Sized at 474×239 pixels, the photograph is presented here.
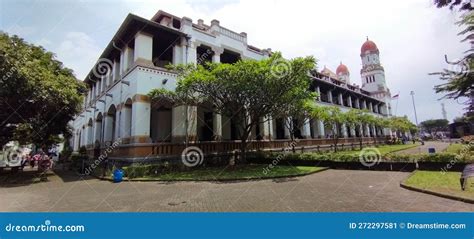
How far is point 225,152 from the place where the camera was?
779 inches

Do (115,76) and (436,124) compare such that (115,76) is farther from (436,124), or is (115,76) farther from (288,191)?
(436,124)

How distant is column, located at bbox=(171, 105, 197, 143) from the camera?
17.9 metres

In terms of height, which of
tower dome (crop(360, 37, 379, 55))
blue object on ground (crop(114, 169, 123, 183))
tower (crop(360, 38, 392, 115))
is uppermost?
tower dome (crop(360, 37, 379, 55))

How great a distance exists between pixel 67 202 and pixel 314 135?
96.6ft

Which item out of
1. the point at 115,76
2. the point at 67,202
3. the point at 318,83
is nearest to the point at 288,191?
the point at 67,202

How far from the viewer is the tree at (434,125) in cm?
9100

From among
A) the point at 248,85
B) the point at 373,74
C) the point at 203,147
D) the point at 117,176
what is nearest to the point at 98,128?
the point at 203,147

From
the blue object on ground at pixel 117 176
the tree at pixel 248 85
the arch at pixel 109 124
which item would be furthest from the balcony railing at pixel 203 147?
the arch at pixel 109 124

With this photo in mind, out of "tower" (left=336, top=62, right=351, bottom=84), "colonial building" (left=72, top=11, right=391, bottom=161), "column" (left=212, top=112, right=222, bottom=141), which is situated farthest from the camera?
"tower" (left=336, top=62, right=351, bottom=84)

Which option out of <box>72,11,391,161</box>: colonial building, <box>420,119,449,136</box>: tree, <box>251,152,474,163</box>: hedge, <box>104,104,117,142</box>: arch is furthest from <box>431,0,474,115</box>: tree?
<box>420,119,449,136</box>: tree

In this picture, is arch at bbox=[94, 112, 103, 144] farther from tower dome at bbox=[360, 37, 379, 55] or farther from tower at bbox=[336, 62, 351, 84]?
tower dome at bbox=[360, 37, 379, 55]

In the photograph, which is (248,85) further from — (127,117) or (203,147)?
(127,117)

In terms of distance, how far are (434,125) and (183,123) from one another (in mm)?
109110

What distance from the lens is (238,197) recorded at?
8.82 meters
